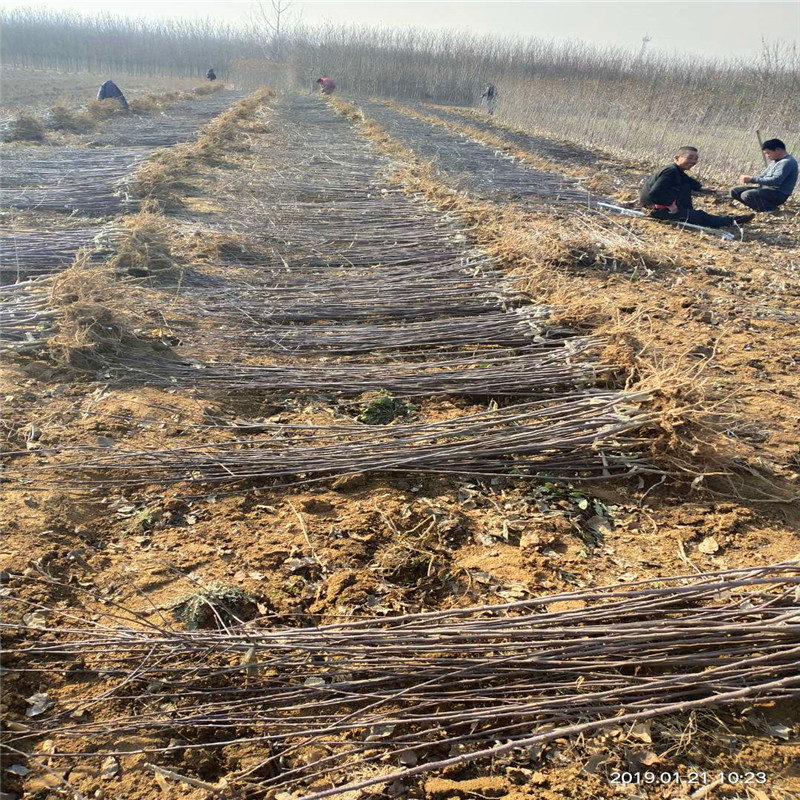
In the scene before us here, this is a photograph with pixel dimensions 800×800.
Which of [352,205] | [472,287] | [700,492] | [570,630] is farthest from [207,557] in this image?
[352,205]

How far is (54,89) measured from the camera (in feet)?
77.0

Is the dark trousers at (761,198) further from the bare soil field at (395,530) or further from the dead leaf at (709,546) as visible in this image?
the dead leaf at (709,546)

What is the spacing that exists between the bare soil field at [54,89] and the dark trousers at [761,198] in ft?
59.5

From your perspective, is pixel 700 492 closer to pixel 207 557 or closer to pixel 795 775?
pixel 795 775

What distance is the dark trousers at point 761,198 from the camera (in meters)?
7.57

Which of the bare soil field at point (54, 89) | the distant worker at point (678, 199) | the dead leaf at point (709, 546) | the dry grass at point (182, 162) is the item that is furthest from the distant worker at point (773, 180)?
the bare soil field at point (54, 89)

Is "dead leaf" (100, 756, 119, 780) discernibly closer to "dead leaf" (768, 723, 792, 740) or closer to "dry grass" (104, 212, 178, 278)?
"dead leaf" (768, 723, 792, 740)

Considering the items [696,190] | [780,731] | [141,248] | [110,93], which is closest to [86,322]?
[141,248]

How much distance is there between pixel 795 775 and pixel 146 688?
2.06m

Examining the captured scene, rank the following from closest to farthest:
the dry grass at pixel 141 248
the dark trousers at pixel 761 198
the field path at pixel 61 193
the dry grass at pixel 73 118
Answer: the dry grass at pixel 141 248 < the field path at pixel 61 193 < the dark trousers at pixel 761 198 < the dry grass at pixel 73 118

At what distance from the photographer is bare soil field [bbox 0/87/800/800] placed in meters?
1.61

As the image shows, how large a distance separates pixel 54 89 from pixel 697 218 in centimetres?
2822

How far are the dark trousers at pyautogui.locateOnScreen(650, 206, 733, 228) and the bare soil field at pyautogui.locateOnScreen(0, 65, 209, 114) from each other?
1727cm

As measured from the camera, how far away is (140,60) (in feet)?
124
